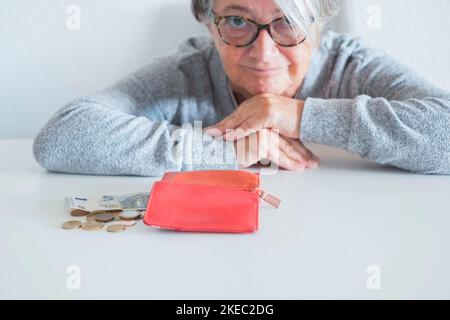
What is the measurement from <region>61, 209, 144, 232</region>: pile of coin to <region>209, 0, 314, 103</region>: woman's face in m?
0.44

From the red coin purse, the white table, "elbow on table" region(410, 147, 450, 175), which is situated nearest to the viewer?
the white table

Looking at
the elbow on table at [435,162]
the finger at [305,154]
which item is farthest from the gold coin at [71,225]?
the elbow on table at [435,162]

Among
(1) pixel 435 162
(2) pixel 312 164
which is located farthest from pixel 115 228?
(1) pixel 435 162

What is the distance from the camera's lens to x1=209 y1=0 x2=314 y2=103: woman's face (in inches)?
41.1

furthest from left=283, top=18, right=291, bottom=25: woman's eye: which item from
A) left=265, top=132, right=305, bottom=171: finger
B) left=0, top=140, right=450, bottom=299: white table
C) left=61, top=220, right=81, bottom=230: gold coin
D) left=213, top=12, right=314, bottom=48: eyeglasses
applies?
left=61, top=220, right=81, bottom=230: gold coin

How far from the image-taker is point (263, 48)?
3.50ft

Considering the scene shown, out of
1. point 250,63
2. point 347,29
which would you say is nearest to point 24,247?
point 250,63

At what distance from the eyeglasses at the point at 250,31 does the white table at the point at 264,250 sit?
300 millimetres

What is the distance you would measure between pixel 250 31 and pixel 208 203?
16.9 inches

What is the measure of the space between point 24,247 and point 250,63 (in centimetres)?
60

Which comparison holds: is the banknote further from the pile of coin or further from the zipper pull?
the zipper pull

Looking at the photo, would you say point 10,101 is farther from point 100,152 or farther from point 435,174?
point 435,174

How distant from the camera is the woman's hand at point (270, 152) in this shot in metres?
1.04

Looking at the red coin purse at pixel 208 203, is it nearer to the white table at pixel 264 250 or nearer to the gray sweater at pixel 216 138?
the white table at pixel 264 250
